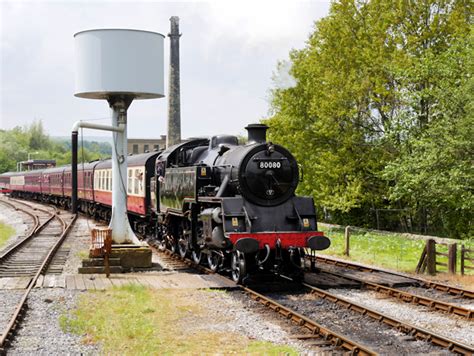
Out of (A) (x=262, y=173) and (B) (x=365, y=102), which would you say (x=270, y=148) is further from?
(B) (x=365, y=102)

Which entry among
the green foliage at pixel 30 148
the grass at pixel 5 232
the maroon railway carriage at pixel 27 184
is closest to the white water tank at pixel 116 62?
the grass at pixel 5 232

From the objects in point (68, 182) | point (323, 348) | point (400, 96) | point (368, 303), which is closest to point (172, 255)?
point (368, 303)

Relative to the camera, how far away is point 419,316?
9.66 m

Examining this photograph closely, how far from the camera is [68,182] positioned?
36.3 metres

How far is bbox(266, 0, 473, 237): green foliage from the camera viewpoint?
23188 millimetres

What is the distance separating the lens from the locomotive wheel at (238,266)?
469 inches

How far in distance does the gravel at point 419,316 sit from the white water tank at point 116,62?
6.56m

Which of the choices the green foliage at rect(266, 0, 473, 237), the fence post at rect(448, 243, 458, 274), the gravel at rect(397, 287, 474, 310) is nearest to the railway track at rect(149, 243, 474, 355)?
the gravel at rect(397, 287, 474, 310)

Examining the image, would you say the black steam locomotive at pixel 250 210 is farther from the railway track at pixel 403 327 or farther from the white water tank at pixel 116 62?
the white water tank at pixel 116 62

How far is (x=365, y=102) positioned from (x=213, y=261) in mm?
14663

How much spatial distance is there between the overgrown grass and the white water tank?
7.32 metres

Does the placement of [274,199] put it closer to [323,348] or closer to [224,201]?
[224,201]

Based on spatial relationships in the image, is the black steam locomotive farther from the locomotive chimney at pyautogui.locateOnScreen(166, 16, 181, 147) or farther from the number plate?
the locomotive chimney at pyautogui.locateOnScreen(166, 16, 181, 147)

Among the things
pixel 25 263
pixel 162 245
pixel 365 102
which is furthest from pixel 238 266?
pixel 365 102
